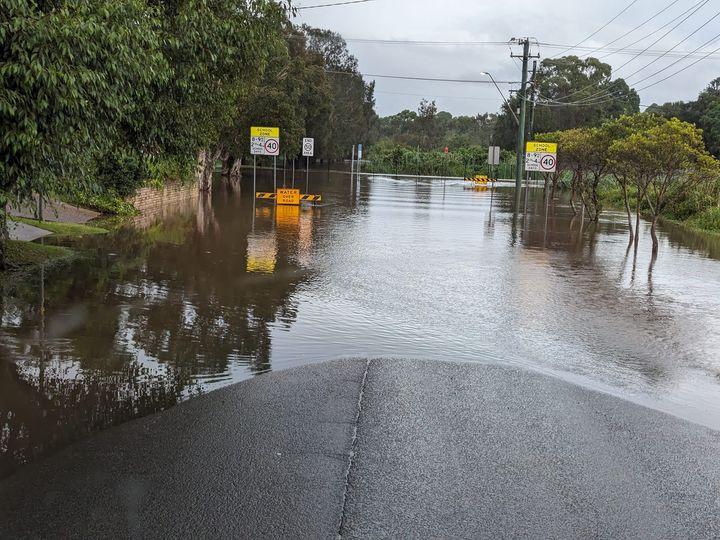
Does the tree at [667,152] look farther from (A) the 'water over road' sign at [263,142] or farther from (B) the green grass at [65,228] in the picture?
(A) the 'water over road' sign at [263,142]

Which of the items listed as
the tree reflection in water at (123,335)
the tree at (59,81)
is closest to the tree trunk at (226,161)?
the tree reflection in water at (123,335)

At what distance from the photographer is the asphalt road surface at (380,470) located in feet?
14.4

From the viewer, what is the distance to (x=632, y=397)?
289 inches

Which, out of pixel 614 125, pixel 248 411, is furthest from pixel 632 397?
pixel 614 125

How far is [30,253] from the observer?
44.4 feet

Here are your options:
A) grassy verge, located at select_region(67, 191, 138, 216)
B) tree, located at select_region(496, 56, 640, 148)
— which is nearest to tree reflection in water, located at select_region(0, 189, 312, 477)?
grassy verge, located at select_region(67, 191, 138, 216)

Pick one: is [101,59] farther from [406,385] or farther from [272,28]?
[272,28]

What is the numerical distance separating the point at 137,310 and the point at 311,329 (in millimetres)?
2422

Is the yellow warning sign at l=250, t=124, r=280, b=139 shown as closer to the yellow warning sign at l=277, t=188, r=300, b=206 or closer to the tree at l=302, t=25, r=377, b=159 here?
the yellow warning sign at l=277, t=188, r=300, b=206

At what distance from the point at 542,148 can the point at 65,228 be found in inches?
742

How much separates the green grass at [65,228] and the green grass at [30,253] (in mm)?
2213

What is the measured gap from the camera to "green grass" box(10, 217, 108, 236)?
16.9 m

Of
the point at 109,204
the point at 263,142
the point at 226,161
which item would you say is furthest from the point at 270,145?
the point at 226,161

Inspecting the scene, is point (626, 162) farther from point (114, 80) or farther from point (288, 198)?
point (114, 80)
